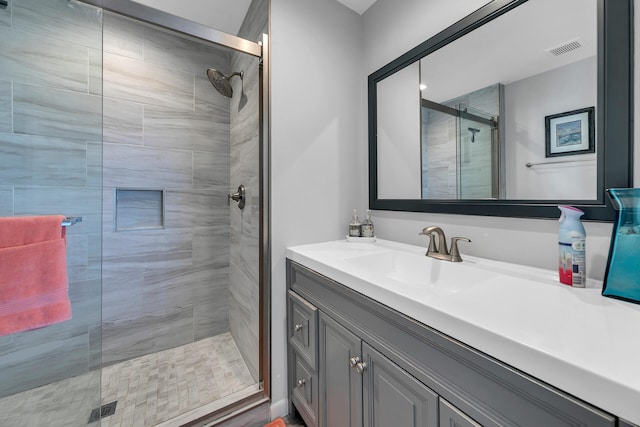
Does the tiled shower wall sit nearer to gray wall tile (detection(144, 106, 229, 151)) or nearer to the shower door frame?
gray wall tile (detection(144, 106, 229, 151))

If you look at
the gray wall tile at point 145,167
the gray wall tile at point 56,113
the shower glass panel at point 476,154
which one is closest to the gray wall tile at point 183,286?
the gray wall tile at point 145,167

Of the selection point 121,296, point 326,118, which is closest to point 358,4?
point 326,118

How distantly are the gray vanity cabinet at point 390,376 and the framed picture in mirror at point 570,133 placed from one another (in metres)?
A: 0.75

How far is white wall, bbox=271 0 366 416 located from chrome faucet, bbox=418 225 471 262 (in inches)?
22.3

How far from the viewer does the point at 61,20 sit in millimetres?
1032

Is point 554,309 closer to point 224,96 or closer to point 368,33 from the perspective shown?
point 368,33

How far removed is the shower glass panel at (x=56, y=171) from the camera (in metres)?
0.95

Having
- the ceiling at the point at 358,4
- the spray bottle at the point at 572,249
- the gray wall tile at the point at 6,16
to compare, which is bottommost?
the spray bottle at the point at 572,249

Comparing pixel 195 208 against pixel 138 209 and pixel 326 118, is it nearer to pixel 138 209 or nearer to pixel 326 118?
pixel 138 209

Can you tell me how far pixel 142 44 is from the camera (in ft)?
5.92

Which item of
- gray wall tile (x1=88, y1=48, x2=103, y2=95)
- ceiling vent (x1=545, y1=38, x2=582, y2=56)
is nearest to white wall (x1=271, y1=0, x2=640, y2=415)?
ceiling vent (x1=545, y1=38, x2=582, y2=56)

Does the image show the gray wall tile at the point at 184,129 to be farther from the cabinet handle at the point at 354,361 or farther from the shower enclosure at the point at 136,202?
the cabinet handle at the point at 354,361

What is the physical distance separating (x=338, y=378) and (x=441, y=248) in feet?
2.22

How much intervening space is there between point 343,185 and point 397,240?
1.50 feet
